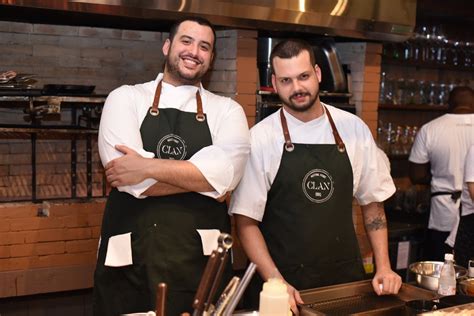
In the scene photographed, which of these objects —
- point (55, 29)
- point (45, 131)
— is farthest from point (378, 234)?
point (55, 29)

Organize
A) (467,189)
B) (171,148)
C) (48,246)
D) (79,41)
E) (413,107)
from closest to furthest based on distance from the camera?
1. (171,148)
2. (48,246)
3. (467,189)
4. (79,41)
5. (413,107)

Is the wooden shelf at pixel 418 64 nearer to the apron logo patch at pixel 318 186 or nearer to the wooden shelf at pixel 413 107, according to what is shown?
the wooden shelf at pixel 413 107

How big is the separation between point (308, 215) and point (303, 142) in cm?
31

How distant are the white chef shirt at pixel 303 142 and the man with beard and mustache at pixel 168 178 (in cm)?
10

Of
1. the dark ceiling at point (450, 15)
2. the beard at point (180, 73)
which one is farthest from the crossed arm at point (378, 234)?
the dark ceiling at point (450, 15)

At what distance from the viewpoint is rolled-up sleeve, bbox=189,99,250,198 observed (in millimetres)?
2691

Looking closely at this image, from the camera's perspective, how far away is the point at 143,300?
2.73 metres

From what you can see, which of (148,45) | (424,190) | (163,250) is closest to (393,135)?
(424,190)

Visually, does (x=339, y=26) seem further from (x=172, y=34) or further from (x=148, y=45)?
(x=172, y=34)

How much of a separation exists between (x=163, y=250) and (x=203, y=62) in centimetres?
77

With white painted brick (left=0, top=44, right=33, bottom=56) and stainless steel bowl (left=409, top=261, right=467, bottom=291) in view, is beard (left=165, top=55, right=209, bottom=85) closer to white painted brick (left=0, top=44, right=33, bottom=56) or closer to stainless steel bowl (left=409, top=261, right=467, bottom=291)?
stainless steel bowl (left=409, top=261, right=467, bottom=291)

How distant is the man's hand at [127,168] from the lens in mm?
2596

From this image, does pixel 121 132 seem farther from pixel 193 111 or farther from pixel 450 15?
pixel 450 15

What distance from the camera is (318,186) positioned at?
2.88m
